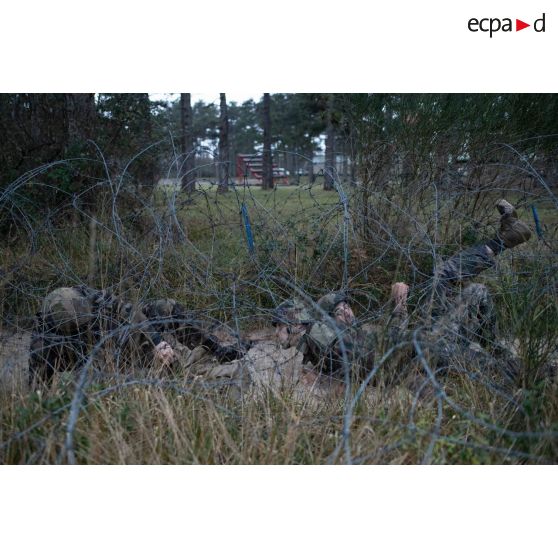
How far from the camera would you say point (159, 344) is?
10.5 ft

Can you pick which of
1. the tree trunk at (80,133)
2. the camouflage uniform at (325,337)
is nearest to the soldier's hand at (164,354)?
the camouflage uniform at (325,337)

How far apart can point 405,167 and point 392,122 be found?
A: 1.44 feet

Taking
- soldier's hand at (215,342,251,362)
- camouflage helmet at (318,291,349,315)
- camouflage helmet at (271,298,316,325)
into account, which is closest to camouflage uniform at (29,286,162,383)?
soldier's hand at (215,342,251,362)

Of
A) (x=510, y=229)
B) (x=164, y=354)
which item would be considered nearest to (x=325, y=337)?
(x=164, y=354)

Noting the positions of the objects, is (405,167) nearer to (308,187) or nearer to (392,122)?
(392,122)

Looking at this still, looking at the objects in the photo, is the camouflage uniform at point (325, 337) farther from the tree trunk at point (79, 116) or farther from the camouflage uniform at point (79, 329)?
the tree trunk at point (79, 116)

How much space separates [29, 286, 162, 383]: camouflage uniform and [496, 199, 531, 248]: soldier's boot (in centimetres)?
272

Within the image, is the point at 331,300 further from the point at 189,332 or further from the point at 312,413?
the point at 312,413

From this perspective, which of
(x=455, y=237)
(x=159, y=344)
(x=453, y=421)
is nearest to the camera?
(x=453, y=421)

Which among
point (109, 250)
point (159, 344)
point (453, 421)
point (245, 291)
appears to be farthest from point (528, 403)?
point (109, 250)

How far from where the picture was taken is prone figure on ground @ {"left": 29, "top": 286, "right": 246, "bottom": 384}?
3.05 metres

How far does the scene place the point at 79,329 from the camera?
11.0ft

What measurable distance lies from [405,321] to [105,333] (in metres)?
1.76

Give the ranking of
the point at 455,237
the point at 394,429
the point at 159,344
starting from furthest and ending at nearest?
1. the point at 455,237
2. the point at 159,344
3. the point at 394,429
